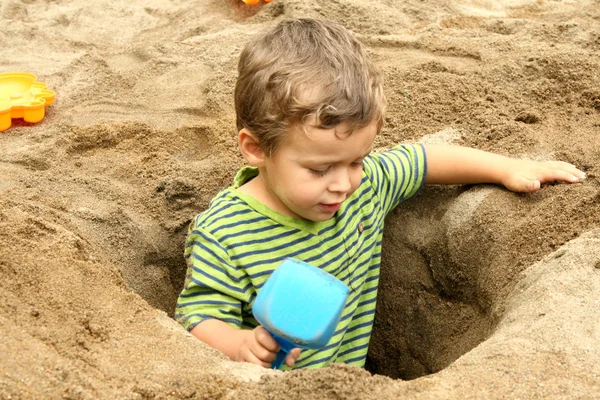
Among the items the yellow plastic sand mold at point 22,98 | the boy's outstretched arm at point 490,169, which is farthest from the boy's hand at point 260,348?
the yellow plastic sand mold at point 22,98

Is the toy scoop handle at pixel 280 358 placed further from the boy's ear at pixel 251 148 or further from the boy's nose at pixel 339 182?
the boy's ear at pixel 251 148

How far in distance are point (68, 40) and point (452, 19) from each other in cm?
212

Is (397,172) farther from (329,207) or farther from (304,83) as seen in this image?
(304,83)

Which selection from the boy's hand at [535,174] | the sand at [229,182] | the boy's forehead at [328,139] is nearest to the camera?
the sand at [229,182]

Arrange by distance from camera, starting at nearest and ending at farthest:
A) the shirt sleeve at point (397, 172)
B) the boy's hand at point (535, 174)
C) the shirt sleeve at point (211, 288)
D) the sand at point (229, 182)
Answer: the sand at point (229, 182) → the shirt sleeve at point (211, 288) → the boy's hand at point (535, 174) → the shirt sleeve at point (397, 172)

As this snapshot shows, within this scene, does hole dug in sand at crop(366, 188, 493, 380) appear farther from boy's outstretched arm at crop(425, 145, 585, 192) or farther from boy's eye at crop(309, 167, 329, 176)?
boy's eye at crop(309, 167, 329, 176)

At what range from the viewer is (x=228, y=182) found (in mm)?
2943

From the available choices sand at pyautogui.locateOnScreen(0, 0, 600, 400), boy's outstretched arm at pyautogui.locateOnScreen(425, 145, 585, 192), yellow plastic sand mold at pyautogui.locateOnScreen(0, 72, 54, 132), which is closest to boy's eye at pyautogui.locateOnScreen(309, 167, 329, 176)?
sand at pyautogui.locateOnScreen(0, 0, 600, 400)

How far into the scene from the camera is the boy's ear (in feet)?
7.44

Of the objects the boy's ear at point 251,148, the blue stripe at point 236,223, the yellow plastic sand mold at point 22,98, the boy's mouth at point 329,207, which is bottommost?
the yellow plastic sand mold at point 22,98

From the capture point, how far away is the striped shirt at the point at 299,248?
2250 mm

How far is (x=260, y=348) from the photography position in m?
1.97

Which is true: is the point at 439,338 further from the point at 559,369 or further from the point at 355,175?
the point at 559,369

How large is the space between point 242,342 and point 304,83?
71cm
